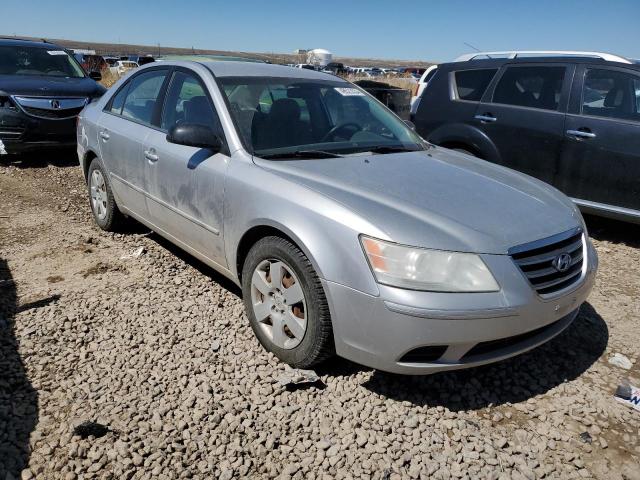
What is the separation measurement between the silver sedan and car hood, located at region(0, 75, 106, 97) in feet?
14.9

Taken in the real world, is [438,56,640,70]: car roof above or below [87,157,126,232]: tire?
above

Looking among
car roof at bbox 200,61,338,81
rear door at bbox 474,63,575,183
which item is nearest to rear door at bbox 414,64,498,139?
rear door at bbox 474,63,575,183

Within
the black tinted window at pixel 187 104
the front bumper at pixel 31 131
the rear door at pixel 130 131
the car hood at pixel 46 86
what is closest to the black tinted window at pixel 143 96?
the rear door at pixel 130 131

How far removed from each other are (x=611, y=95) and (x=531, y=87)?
0.81 meters

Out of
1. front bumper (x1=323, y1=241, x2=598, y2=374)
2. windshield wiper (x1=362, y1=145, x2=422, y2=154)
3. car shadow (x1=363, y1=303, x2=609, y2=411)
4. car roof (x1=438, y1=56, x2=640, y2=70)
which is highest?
car roof (x1=438, y1=56, x2=640, y2=70)

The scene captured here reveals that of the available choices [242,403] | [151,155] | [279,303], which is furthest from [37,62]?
[242,403]

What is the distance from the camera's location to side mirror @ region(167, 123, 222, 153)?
10.4 ft

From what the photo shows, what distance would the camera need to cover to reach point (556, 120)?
5.35 meters

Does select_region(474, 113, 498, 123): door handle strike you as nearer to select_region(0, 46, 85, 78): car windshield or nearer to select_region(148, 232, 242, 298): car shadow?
select_region(148, 232, 242, 298): car shadow

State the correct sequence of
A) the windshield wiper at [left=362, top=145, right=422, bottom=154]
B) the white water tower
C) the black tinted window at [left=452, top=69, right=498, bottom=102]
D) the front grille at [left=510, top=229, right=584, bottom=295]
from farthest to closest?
the white water tower → the black tinted window at [left=452, top=69, right=498, bottom=102] → the windshield wiper at [left=362, top=145, right=422, bottom=154] → the front grille at [left=510, top=229, right=584, bottom=295]

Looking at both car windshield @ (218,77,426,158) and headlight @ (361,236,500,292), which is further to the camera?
car windshield @ (218,77,426,158)

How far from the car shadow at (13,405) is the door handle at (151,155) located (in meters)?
1.39

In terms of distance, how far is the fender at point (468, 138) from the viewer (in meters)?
5.80

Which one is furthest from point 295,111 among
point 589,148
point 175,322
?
point 589,148
